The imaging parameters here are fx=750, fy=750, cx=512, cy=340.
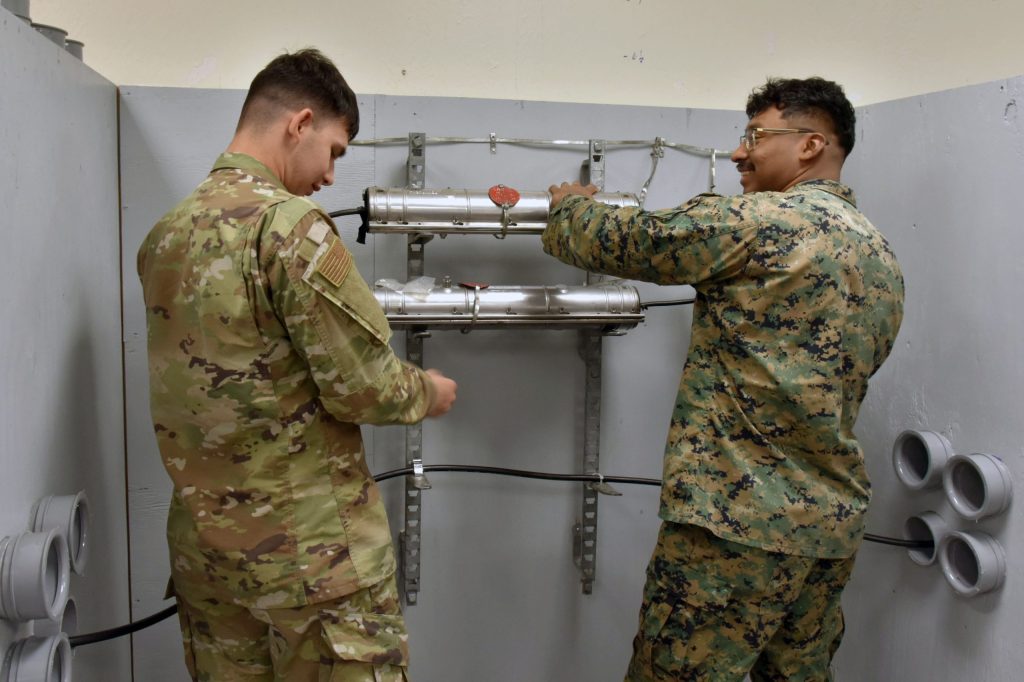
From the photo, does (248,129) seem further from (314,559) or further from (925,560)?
(925,560)

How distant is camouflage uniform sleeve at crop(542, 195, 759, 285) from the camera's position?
4.19 feet

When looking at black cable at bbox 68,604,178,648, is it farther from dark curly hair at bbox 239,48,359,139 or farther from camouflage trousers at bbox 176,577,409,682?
dark curly hair at bbox 239,48,359,139

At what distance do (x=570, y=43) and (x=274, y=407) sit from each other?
131 cm

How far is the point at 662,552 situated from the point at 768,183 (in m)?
0.74

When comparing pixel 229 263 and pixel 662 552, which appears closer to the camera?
pixel 229 263

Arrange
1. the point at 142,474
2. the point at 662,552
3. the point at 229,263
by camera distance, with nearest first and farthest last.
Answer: the point at 229,263 < the point at 662,552 < the point at 142,474

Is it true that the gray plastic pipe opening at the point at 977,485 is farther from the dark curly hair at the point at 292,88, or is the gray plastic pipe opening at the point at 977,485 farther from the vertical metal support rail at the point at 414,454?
the dark curly hair at the point at 292,88

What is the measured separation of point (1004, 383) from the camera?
1.41 m

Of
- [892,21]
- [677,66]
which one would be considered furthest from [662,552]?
[892,21]

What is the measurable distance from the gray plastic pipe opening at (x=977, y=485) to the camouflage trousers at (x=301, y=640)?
3.53ft

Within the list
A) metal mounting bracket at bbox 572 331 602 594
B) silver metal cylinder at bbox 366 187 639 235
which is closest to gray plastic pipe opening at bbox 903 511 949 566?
metal mounting bracket at bbox 572 331 602 594

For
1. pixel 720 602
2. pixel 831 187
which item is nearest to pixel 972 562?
pixel 720 602

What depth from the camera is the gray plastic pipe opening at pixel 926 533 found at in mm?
1534

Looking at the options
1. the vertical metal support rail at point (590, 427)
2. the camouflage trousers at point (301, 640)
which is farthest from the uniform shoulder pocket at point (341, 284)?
the vertical metal support rail at point (590, 427)
